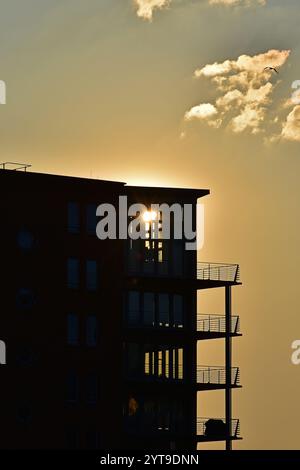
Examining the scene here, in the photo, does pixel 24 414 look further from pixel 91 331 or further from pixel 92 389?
pixel 91 331

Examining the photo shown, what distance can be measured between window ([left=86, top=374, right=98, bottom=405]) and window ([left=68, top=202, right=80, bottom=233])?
→ 944 centimetres

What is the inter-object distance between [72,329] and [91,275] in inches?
150

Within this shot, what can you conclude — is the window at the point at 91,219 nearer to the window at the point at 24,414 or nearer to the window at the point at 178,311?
the window at the point at 178,311

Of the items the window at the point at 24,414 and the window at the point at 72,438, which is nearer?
the window at the point at 24,414

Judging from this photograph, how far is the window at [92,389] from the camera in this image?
154125 millimetres

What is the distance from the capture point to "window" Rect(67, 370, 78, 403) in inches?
6038

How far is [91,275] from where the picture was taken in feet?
510

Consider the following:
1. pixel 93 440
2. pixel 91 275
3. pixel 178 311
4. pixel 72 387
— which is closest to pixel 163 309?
pixel 178 311

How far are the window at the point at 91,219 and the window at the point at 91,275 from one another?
2.00 metres

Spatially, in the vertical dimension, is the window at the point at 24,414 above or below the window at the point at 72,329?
below
